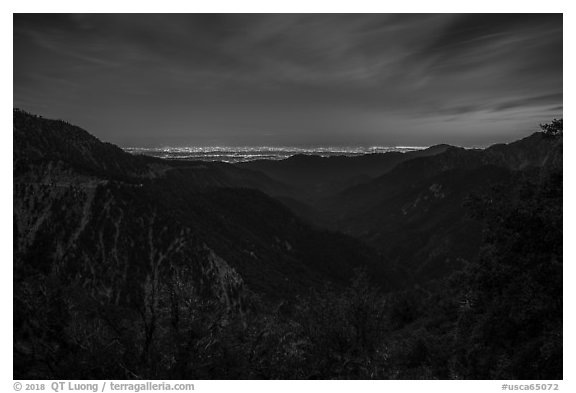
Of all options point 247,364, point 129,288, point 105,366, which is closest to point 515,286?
point 247,364

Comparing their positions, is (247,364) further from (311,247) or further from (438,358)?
(311,247)

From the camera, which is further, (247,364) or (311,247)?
(311,247)

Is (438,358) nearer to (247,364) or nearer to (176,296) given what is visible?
(247,364)

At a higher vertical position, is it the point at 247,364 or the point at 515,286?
the point at 515,286

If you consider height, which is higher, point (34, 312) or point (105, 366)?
point (34, 312)
